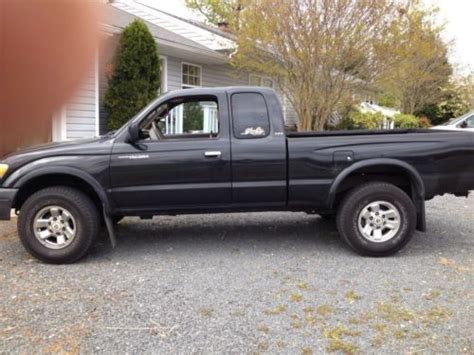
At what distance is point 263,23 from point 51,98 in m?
11.9

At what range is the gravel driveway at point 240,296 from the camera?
3.38 meters

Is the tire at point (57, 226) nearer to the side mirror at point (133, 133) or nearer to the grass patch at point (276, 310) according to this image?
the side mirror at point (133, 133)

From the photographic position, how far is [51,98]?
28.9 inches

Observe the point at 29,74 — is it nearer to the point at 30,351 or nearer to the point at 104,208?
the point at 30,351

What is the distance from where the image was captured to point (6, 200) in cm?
498

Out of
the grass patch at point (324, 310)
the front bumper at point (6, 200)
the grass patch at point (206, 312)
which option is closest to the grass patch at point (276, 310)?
the grass patch at point (324, 310)

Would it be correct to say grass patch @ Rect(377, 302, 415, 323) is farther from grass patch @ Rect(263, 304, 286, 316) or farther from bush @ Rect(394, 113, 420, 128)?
bush @ Rect(394, 113, 420, 128)

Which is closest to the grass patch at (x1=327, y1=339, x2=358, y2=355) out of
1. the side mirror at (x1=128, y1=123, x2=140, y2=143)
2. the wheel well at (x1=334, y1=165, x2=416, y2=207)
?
the wheel well at (x1=334, y1=165, x2=416, y2=207)

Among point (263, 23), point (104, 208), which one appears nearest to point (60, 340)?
point (104, 208)

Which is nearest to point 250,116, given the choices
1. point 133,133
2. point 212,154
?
point 212,154

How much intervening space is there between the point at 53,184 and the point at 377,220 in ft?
11.4

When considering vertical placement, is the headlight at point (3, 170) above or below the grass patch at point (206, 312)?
above

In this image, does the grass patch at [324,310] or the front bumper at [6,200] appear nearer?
the grass patch at [324,310]

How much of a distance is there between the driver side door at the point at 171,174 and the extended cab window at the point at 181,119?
0.24m
